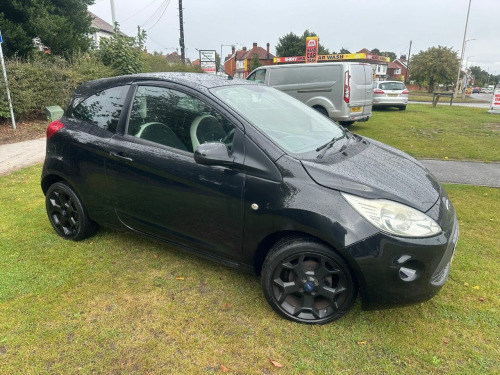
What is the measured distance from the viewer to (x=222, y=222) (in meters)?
2.61

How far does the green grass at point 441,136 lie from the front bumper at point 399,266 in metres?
5.56

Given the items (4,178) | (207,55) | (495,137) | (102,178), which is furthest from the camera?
(207,55)

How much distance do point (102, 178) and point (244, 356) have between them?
192 cm

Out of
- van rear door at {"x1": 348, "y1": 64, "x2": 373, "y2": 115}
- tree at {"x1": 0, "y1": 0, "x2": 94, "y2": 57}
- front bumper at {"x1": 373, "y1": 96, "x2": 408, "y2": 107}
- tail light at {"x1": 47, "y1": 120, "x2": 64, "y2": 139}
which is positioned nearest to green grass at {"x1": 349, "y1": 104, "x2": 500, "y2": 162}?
van rear door at {"x1": 348, "y1": 64, "x2": 373, "y2": 115}

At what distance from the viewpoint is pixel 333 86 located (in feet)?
33.0

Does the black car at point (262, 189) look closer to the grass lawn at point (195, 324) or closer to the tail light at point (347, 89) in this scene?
the grass lawn at point (195, 324)

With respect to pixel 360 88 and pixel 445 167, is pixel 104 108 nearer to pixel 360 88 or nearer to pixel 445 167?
pixel 445 167

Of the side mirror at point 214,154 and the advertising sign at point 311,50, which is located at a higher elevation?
the advertising sign at point 311,50

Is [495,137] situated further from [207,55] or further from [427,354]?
[207,55]

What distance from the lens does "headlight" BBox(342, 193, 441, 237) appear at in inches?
84.9

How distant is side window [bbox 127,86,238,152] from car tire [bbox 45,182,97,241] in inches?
40.8

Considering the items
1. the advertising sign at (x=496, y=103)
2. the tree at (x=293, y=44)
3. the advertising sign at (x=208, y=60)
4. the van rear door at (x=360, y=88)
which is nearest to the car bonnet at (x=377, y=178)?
the van rear door at (x=360, y=88)

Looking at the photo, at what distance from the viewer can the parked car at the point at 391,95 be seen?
1727 centimetres

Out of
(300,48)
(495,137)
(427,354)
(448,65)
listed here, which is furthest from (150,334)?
(300,48)
